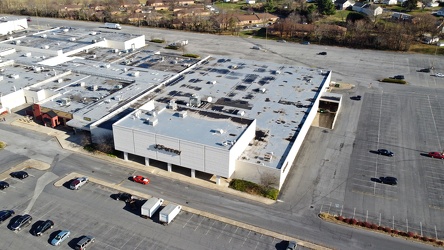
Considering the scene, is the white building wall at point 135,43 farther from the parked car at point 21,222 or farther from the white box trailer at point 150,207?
the parked car at point 21,222

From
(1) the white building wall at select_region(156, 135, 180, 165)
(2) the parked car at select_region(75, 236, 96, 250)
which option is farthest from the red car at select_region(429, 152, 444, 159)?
(2) the parked car at select_region(75, 236, 96, 250)

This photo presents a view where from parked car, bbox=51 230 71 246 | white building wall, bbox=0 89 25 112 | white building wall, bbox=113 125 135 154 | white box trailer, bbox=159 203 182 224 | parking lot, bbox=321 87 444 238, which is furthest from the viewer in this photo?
white building wall, bbox=0 89 25 112

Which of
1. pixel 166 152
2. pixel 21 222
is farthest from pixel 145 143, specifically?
pixel 21 222

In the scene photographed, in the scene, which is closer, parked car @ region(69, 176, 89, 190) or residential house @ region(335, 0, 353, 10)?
parked car @ region(69, 176, 89, 190)

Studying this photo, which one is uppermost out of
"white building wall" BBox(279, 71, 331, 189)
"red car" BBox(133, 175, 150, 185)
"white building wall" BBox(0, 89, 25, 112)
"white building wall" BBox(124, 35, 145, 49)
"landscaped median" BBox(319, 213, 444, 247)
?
"white building wall" BBox(124, 35, 145, 49)

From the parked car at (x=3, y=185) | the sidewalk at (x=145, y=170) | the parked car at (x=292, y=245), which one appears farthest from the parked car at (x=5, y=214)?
the parked car at (x=292, y=245)

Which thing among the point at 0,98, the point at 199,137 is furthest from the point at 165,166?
the point at 0,98

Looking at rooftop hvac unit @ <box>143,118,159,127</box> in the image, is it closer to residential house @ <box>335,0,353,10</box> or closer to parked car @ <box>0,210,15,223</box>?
parked car @ <box>0,210,15,223</box>
